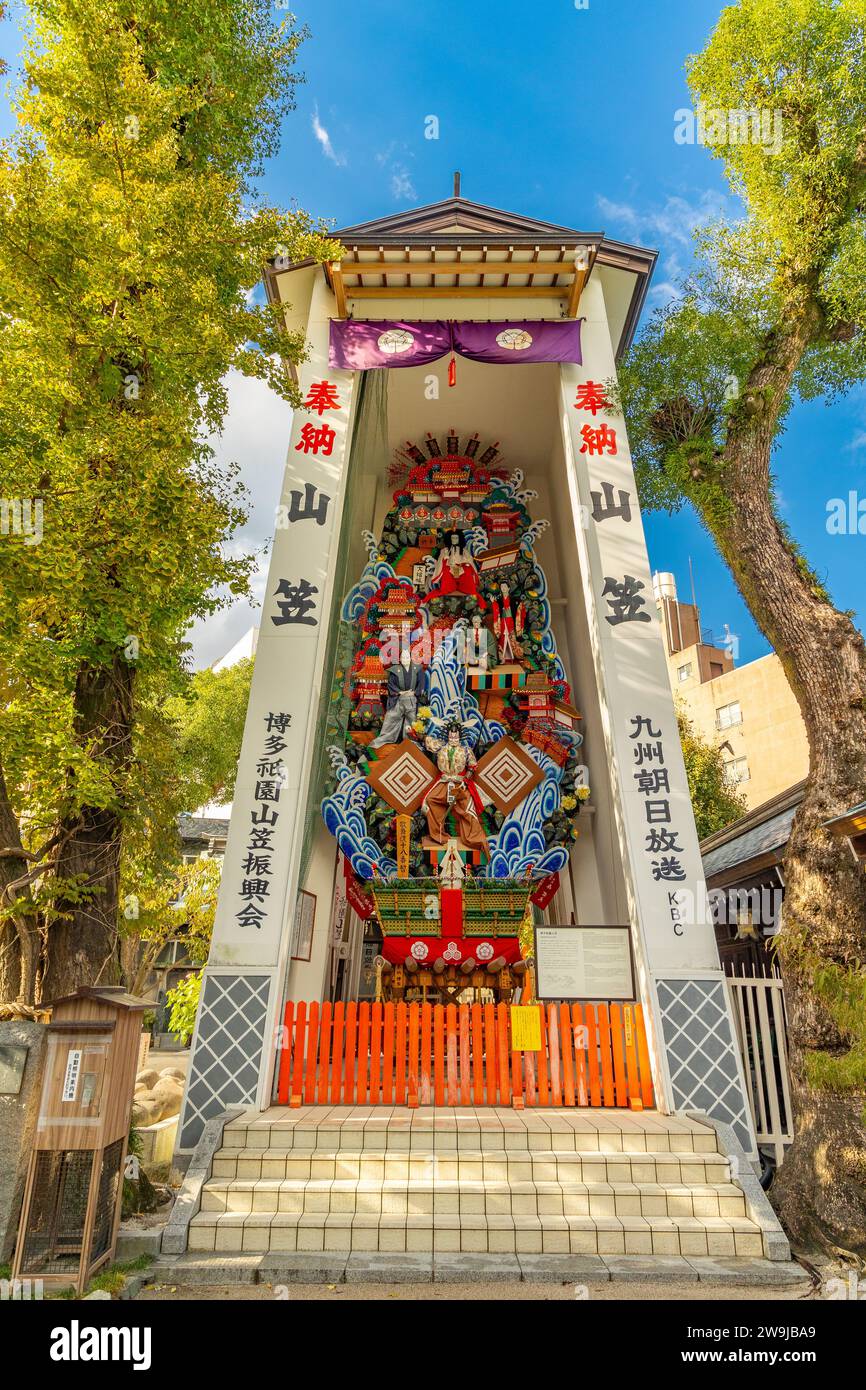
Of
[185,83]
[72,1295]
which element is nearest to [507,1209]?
[72,1295]

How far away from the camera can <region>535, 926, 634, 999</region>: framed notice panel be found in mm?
7570

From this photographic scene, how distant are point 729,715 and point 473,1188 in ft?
80.1

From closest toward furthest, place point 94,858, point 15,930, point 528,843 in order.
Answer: point 15,930, point 94,858, point 528,843

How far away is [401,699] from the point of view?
440 inches

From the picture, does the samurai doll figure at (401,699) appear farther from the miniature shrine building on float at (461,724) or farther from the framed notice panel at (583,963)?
the framed notice panel at (583,963)

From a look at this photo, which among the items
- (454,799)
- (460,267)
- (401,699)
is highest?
(460,267)

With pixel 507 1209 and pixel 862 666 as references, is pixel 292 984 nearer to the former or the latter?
pixel 507 1209

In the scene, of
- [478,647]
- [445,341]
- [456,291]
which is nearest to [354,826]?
[478,647]

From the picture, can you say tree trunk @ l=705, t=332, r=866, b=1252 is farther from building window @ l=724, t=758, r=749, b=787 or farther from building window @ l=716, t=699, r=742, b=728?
building window @ l=716, t=699, r=742, b=728

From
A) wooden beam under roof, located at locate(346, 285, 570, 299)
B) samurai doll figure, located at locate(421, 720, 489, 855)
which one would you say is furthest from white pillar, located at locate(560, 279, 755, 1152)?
samurai doll figure, located at locate(421, 720, 489, 855)

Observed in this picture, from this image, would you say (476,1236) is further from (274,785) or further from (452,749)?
(452,749)

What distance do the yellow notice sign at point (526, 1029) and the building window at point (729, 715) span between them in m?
22.3

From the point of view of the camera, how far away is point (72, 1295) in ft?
13.9

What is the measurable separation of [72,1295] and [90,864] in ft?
9.74
